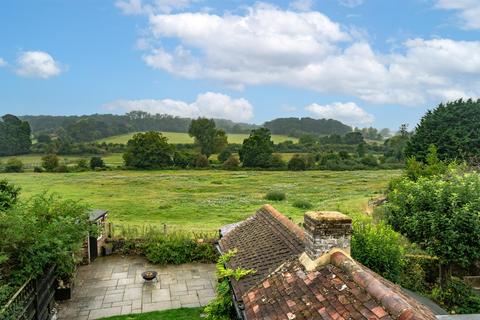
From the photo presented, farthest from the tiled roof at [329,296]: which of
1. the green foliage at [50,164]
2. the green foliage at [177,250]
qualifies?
the green foliage at [50,164]

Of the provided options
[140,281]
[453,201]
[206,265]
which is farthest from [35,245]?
[453,201]

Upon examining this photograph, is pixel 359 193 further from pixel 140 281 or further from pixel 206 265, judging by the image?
pixel 140 281

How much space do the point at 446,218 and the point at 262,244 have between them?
7.14 meters

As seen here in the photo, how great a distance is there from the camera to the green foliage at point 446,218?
12.7 metres

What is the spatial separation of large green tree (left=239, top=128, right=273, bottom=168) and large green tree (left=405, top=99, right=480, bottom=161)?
28.4 metres

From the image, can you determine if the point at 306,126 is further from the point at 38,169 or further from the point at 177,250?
the point at 177,250

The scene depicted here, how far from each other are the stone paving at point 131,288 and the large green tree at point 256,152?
54.4 meters

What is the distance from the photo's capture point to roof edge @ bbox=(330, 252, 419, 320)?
17.0 feet

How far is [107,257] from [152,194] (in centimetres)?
2441

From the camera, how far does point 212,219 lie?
97.0 feet

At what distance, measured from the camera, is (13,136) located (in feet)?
254

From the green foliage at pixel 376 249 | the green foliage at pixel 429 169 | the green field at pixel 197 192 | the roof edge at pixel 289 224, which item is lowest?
the green field at pixel 197 192

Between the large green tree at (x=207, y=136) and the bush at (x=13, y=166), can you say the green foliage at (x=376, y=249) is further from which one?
the large green tree at (x=207, y=136)

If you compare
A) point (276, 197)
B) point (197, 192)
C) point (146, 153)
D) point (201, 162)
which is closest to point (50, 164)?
point (146, 153)
